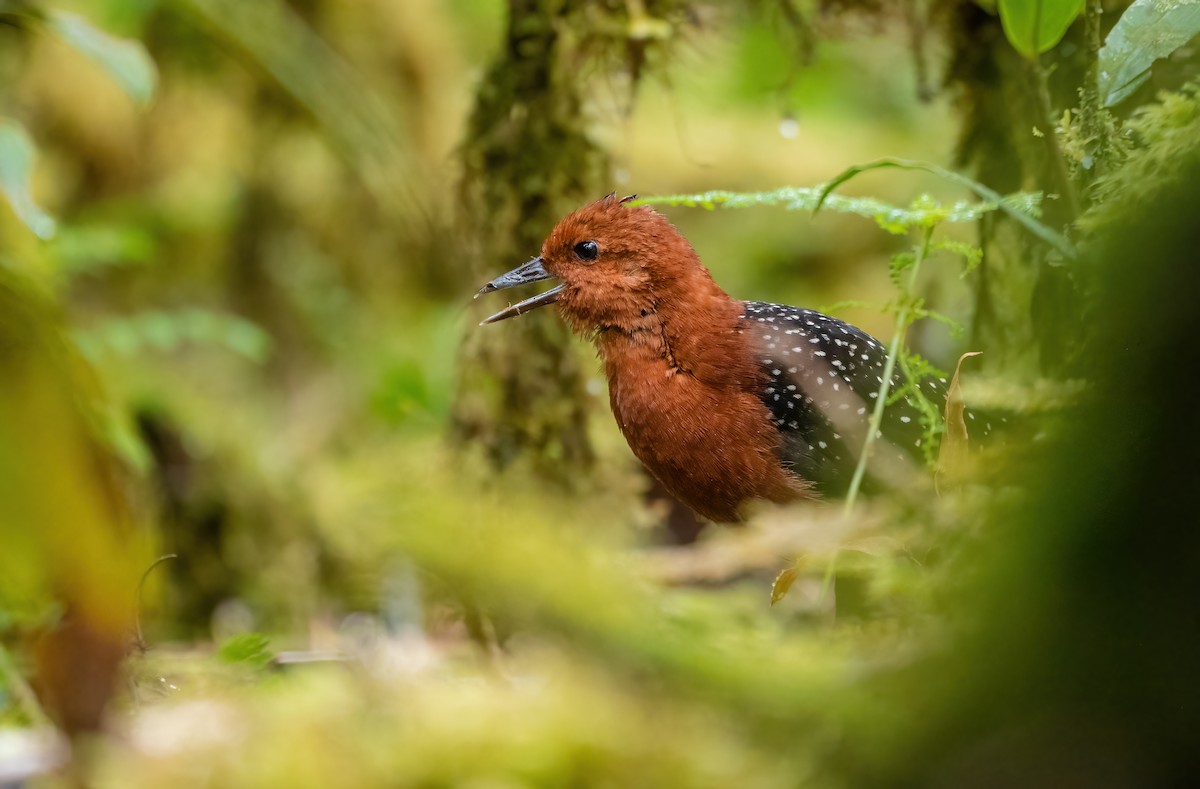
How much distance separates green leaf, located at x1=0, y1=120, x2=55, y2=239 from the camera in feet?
5.97

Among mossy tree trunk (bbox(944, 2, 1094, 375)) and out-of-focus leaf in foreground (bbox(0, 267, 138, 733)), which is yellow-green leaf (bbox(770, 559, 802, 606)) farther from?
out-of-focus leaf in foreground (bbox(0, 267, 138, 733))

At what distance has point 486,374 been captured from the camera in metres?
2.55

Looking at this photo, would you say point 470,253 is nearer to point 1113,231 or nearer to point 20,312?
point 20,312

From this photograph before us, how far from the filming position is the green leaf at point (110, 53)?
2.13m

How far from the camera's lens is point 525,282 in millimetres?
1345

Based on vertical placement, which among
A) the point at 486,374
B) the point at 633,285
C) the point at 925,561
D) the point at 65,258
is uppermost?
the point at 65,258

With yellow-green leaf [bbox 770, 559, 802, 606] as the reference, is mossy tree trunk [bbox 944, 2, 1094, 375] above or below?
above

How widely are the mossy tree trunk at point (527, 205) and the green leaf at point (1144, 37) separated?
1314 millimetres

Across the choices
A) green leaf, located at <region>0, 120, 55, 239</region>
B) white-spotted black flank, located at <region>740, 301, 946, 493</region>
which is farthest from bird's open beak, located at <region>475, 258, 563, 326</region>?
green leaf, located at <region>0, 120, 55, 239</region>

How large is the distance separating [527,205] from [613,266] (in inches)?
46.1

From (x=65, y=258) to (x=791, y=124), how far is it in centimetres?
227

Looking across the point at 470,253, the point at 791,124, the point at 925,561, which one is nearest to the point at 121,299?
the point at 470,253

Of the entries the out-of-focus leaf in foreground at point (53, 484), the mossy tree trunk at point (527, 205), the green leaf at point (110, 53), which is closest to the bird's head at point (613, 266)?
the out-of-focus leaf in foreground at point (53, 484)

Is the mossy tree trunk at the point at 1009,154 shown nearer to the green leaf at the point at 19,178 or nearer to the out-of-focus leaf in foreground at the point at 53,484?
the out-of-focus leaf in foreground at the point at 53,484
